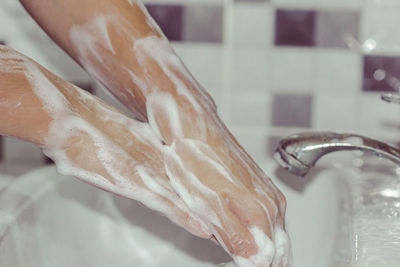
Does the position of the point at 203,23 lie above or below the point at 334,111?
above

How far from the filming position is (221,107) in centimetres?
83

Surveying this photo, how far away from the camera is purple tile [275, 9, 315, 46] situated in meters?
0.80

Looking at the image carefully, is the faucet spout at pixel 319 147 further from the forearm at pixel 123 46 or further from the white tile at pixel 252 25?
the white tile at pixel 252 25

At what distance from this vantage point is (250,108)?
2.73 feet

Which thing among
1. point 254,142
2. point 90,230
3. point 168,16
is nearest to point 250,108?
point 254,142

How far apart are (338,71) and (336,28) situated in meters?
0.05

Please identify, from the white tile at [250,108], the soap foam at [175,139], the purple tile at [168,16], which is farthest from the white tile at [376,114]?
the soap foam at [175,139]

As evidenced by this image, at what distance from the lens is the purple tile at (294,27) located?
0.80 m

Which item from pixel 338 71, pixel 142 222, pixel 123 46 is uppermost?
pixel 123 46

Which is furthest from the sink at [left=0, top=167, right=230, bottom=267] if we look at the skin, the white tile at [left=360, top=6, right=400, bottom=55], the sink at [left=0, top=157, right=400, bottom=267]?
the white tile at [left=360, top=6, right=400, bottom=55]

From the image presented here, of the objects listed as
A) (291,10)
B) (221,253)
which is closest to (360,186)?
(221,253)

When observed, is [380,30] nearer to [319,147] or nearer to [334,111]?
[334,111]

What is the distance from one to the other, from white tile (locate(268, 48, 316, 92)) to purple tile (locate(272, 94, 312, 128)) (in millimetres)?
11

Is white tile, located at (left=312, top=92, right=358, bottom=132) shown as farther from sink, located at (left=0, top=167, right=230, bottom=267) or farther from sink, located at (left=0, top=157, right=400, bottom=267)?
sink, located at (left=0, top=167, right=230, bottom=267)
